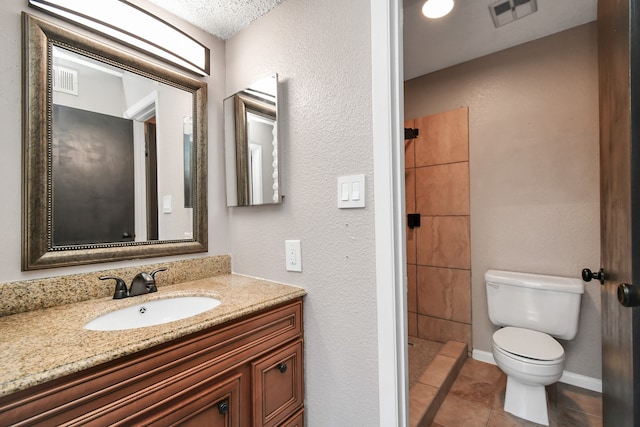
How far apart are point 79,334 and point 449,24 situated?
2.34m

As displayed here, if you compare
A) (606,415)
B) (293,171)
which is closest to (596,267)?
(606,415)

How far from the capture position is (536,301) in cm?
180

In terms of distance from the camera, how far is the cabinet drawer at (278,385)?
0.98 meters

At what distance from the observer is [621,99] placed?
77 cm

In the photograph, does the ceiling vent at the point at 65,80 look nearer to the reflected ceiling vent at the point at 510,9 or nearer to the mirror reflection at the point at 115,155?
the mirror reflection at the point at 115,155

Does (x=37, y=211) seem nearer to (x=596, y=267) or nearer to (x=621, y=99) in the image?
(x=621, y=99)

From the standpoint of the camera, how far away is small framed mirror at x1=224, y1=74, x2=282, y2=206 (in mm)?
1273

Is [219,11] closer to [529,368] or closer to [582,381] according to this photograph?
[529,368]

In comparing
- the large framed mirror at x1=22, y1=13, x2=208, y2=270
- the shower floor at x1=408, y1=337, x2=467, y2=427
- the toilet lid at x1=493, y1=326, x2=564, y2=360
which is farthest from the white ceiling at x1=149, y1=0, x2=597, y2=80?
the shower floor at x1=408, y1=337, x2=467, y2=427

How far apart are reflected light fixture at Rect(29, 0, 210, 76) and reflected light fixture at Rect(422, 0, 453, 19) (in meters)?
1.24

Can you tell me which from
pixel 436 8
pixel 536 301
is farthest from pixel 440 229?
pixel 436 8

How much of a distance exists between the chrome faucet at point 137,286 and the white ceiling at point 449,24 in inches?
47.9

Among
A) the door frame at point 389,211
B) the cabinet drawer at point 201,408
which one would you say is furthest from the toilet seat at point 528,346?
the cabinet drawer at point 201,408

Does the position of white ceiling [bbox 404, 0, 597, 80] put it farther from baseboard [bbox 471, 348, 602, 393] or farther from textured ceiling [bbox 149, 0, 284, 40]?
baseboard [bbox 471, 348, 602, 393]
